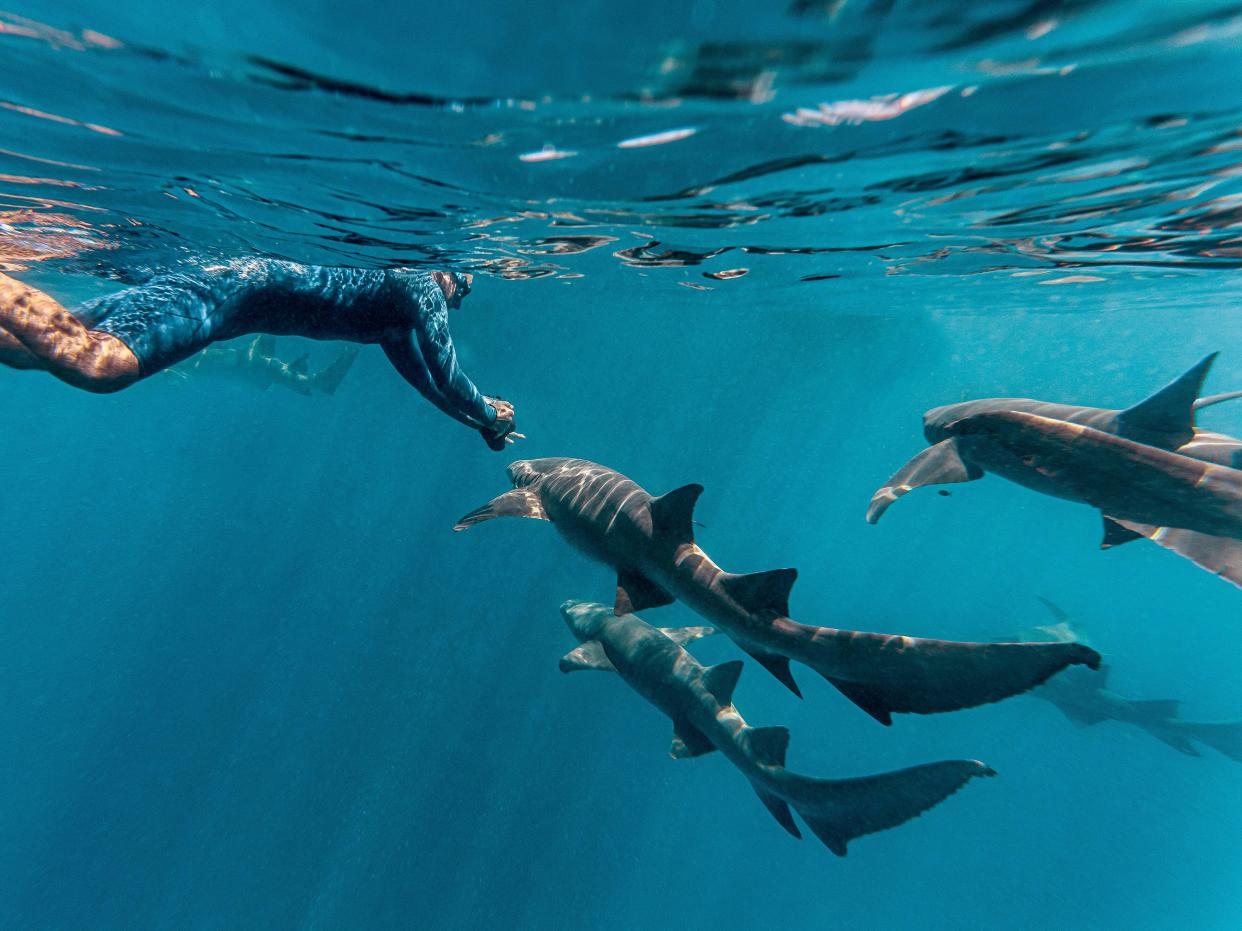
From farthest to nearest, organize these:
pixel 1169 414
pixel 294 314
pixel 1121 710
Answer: pixel 1121 710 < pixel 294 314 < pixel 1169 414

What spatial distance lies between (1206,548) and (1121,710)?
736 inches

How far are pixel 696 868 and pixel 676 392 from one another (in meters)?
49.1

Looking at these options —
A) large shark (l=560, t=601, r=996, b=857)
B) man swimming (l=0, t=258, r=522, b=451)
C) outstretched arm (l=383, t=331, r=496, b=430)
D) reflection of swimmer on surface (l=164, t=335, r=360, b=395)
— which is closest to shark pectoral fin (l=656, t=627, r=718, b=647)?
large shark (l=560, t=601, r=996, b=857)

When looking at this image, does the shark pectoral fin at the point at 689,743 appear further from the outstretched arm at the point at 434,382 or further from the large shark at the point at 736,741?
the outstretched arm at the point at 434,382

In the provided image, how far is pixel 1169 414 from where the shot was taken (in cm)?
539

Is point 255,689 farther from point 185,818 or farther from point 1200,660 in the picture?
point 1200,660

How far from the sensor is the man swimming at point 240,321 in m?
3.57

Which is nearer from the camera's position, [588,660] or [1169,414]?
[1169,414]

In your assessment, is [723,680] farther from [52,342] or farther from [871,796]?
[52,342]

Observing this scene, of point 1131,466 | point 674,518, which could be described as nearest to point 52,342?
point 674,518

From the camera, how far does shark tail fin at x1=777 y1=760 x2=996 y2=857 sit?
4.80 meters

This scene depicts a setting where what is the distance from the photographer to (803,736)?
114 feet

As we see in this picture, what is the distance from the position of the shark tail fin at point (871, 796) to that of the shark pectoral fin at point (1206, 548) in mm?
2454

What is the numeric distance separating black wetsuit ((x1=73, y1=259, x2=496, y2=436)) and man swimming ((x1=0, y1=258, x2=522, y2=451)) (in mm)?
11
